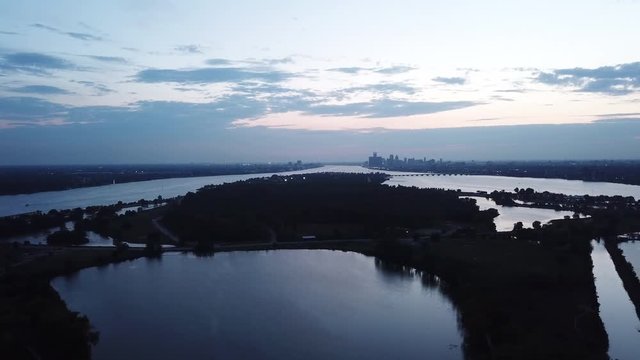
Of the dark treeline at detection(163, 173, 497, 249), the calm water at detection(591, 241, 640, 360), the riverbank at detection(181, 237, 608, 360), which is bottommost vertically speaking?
the calm water at detection(591, 241, 640, 360)

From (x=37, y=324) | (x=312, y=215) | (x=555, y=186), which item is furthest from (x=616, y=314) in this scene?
(x=555, y=186)

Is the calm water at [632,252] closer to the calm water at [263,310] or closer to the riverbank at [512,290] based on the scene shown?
the riverbank at [512,290]

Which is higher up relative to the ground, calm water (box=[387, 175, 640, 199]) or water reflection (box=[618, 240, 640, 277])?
calm water (box=[387, 175, 640, 199])

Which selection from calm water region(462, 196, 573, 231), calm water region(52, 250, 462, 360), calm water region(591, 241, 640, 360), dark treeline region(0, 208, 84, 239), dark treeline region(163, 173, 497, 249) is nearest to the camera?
calm water region(591, 241, 640, 360)

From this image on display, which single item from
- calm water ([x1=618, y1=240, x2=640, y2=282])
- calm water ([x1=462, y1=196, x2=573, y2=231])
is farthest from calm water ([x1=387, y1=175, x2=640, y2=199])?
calm water ([x1=618, y1=240, x2=640, y2=282])

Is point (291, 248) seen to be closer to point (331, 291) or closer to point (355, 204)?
point (331, 291)

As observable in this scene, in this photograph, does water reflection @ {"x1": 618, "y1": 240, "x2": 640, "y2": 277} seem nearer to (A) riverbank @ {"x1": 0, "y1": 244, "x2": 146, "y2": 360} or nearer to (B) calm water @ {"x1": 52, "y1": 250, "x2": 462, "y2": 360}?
(B) calm water @ {"x1": 52, "y1": 250, "x2": 462, "y2": 360}

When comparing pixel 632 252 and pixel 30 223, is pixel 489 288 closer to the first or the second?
pixel 632 252

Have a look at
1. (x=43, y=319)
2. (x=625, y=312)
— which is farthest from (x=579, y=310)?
(x=43, y=319)
